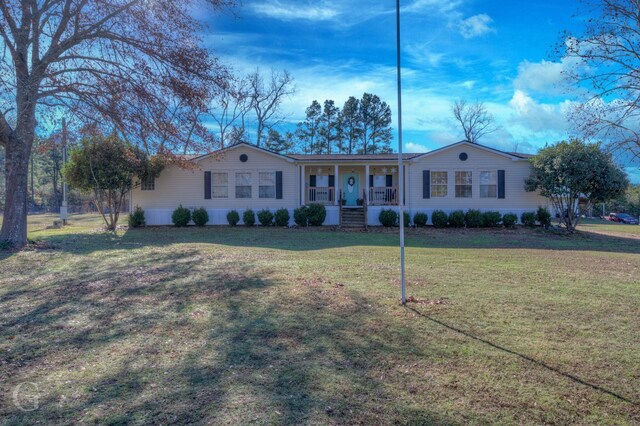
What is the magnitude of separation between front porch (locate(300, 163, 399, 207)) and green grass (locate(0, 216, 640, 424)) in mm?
11378

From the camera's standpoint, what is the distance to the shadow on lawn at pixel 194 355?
9.01 ft

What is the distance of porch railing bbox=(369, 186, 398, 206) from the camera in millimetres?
19578

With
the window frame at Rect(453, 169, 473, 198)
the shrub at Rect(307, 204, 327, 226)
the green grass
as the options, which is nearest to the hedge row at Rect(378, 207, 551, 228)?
the window frame at Rect(453, 169, 473, 198)

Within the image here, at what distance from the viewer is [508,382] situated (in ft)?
10.5

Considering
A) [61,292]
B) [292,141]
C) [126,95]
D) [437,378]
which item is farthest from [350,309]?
[292,141]

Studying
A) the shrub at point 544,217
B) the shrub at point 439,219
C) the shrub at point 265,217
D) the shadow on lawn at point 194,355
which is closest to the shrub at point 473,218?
the shrub at point 439,219

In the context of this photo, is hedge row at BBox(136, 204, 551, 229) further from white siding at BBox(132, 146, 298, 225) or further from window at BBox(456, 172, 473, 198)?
window at BBox(456, 172, 473, 198)

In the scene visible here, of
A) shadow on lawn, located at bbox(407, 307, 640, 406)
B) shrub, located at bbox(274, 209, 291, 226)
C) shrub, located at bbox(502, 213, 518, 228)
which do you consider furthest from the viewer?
shrub, located at bbox(274, 209, 291, 226)

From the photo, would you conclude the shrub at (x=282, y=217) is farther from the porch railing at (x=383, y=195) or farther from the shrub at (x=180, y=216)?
the porch railing at (x=383, y=195)

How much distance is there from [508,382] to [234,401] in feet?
7.31

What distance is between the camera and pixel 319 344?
399cm

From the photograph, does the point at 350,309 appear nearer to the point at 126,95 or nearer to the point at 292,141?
the point at 126,95

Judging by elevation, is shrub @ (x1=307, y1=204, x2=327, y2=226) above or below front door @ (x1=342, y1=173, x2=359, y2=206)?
below

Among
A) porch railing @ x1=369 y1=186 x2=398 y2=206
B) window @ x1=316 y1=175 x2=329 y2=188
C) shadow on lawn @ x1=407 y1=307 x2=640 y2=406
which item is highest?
window @ x1=316 y1=175 x2=329 y2=188
